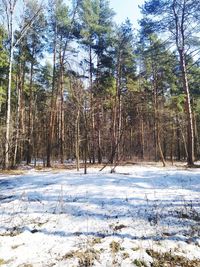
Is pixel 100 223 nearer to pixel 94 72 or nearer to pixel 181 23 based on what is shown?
pixel 181 23

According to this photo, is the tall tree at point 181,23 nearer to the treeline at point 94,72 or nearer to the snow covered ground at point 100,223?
the treeline at point 94,72

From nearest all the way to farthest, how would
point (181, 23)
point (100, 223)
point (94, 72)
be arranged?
1. point (100, 223)
2. point (181, 23)
3. point (94, 72)

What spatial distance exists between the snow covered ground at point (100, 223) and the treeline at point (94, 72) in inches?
164

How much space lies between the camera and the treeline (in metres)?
16.4

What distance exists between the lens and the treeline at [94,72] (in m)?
16.4

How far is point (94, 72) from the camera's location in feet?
82.8

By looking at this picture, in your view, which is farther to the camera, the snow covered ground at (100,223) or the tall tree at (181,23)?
the tall tree at (181,23)

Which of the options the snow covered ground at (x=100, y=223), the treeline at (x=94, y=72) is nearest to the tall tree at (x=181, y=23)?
the treeline at (x=94, y=72)

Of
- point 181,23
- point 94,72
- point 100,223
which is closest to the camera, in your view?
point 100,223

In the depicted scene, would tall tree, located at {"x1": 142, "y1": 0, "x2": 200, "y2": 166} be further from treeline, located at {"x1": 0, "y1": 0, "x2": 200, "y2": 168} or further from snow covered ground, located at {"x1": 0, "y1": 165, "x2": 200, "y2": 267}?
snow covered ground, located at {"x1": 0, "y1": 165, "x2": 200, "y2": 267}

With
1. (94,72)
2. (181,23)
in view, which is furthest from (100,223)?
(94,72)

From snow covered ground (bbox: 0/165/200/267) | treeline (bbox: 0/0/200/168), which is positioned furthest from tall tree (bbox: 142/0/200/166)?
snow covered ground (bbox: 0/165/200/267)

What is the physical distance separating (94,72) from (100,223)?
20305 mm

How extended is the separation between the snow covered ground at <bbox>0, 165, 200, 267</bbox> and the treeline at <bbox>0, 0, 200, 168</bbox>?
13.7 feet
